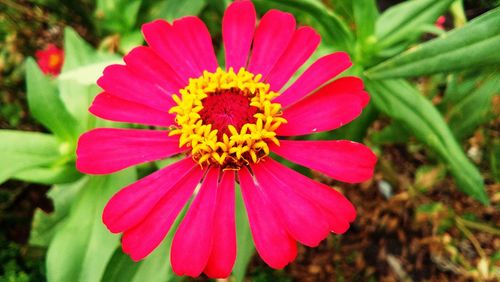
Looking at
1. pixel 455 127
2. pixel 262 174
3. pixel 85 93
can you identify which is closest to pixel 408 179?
pixel 455 127

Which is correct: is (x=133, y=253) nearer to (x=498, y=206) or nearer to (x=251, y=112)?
(x=251, y=112)

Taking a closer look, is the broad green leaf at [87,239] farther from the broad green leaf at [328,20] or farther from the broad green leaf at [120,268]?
the broad green leaf at [328,20]

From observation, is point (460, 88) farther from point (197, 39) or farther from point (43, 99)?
point (43, 99)

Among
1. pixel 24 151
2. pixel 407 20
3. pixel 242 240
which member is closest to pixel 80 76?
pixel 24 151

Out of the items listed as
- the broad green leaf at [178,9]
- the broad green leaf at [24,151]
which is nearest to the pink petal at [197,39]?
the broad green leaf at [24,151]

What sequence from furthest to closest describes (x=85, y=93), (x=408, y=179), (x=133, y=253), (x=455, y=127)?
(x=408, y=179), (x=455, y=127), (x=85, y=93), (x=133, y=253)

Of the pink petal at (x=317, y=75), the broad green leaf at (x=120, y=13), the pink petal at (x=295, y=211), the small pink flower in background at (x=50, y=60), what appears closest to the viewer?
the pink petal at (x=295, y=211)

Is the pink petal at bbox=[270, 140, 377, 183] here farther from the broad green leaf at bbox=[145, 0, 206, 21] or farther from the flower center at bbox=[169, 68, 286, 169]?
the broad green leaf at bbox=[145, 0, 206, 21]
